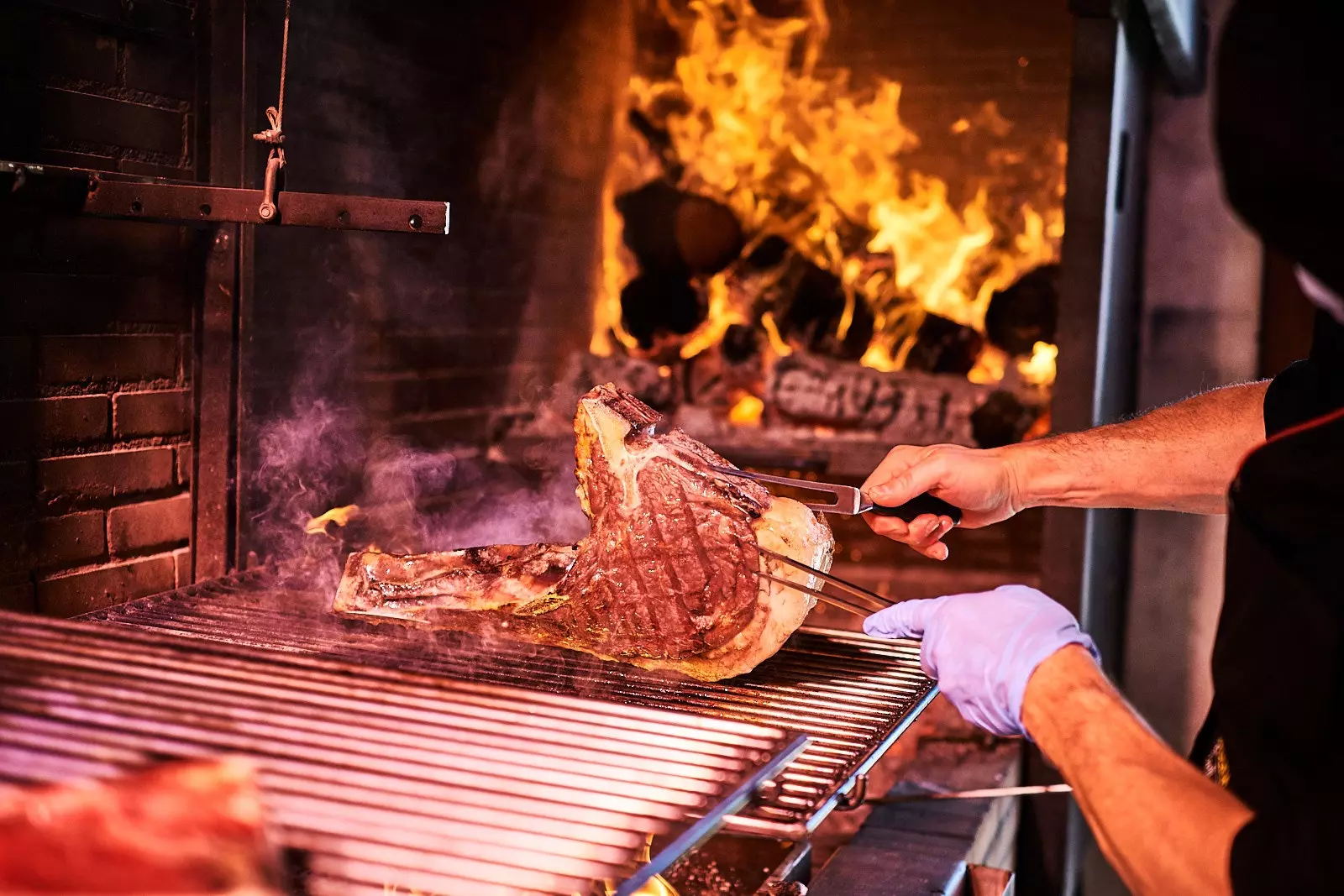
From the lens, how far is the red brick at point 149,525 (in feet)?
10.5

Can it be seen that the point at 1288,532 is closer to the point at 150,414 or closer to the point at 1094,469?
the point at 1094,469

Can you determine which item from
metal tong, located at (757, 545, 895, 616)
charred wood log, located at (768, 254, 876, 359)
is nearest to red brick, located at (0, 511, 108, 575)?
metal tong, located at (757, 545, 895, 616)

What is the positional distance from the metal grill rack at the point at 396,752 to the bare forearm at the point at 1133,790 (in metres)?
0.42

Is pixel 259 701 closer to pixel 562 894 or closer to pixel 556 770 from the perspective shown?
pixel 556 770

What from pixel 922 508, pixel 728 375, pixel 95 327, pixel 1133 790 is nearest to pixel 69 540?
pixel 95 327

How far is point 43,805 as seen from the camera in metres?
1.40

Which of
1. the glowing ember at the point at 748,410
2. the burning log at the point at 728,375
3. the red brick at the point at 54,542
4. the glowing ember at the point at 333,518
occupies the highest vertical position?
the burning log at the point at 728,375

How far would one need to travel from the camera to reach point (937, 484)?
2912mm

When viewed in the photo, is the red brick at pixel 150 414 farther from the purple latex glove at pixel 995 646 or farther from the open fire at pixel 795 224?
the open fire at pixel 795 224

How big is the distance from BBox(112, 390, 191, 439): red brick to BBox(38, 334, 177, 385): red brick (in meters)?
0.05

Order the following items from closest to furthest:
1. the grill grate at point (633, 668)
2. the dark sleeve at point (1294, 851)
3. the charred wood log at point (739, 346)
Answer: the dark sleeve at point (1294, 851), the grill grate at point (633, 668), the charred wood log at point (739, 346)

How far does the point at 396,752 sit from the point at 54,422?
160 centimetres

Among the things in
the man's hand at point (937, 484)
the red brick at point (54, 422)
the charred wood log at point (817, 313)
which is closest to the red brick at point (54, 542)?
the red brick at point (54, 422)

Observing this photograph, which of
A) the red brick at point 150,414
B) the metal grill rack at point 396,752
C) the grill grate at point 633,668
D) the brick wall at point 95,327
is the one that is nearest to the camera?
the metal grill rack at point 396,752
